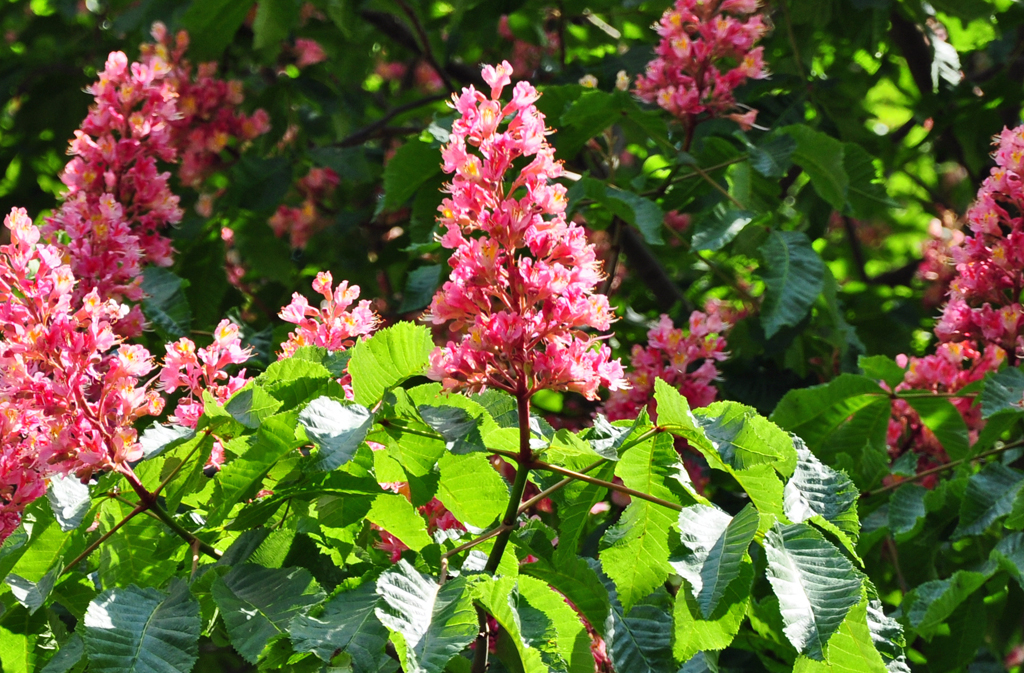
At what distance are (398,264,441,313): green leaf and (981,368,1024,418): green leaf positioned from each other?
144 cm

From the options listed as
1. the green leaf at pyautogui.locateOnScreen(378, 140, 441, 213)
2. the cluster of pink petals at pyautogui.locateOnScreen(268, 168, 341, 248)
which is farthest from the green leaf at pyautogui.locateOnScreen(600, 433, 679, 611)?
the cluster of pink petals at pyautogui.locateOnScreen(268, 168, 341, 248)

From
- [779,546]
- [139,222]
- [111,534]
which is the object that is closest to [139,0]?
[139,222]

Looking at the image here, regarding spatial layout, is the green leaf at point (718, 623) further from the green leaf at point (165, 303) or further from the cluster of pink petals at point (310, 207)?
the cluster of pink petals at point (310, 207)

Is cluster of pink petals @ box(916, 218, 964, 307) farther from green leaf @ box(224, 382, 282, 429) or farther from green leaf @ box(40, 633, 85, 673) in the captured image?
green leaf @ box(40, 633, 85, 673)

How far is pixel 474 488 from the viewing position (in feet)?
5.10

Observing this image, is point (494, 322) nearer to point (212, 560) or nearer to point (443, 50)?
point (212, 560)

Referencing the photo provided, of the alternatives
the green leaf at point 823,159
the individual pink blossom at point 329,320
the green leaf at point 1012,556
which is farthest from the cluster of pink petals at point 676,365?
the individual pink blossom at point 329,320

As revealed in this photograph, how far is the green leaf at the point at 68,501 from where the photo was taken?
143 cm

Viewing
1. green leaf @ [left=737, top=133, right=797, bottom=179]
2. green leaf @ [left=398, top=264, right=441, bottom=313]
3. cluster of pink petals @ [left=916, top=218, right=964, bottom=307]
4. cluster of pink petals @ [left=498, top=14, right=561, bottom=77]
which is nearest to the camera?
green leaf @ [left=737, top=133, right=797, bottom=179]

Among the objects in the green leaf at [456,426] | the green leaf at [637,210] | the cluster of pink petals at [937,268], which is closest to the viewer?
the green leaf at [456,426]

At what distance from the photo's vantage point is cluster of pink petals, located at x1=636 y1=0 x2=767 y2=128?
304cm

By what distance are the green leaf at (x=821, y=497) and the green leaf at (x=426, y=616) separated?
48 cm

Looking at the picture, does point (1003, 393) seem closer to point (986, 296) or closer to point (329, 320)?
point (986, 296)

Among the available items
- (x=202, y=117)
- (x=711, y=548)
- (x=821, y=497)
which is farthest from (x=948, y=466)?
(x=202, y=117)
